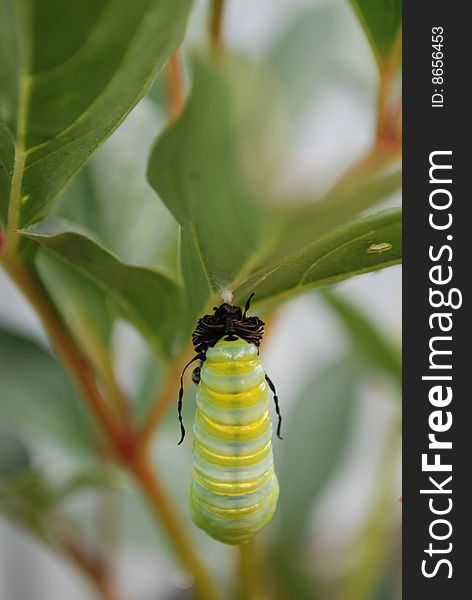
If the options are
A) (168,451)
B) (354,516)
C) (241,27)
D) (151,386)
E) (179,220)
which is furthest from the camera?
(354,516)

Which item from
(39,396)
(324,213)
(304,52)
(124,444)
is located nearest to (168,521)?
(124,444)

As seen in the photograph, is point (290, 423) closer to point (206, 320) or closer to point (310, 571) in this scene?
point (310, 571)

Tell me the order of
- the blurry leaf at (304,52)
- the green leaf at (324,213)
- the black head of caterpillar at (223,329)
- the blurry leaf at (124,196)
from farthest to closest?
the blurry leaf at (304,52) → the blurry leaf at (124,196) → the black head of caterpillar at (223,329) → the green leaf at (324,213)

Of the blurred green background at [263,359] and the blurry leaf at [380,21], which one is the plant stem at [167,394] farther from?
the blurry leaf at [380,21]

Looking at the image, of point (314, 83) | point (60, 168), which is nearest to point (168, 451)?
point (314, 83)

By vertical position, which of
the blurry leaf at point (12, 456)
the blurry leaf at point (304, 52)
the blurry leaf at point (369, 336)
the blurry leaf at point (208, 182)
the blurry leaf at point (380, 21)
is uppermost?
the blurry leaf at point (304, 52)

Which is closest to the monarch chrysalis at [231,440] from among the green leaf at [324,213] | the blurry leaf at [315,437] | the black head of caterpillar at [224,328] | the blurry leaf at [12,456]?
the black head of caterpillar at [224,328]
